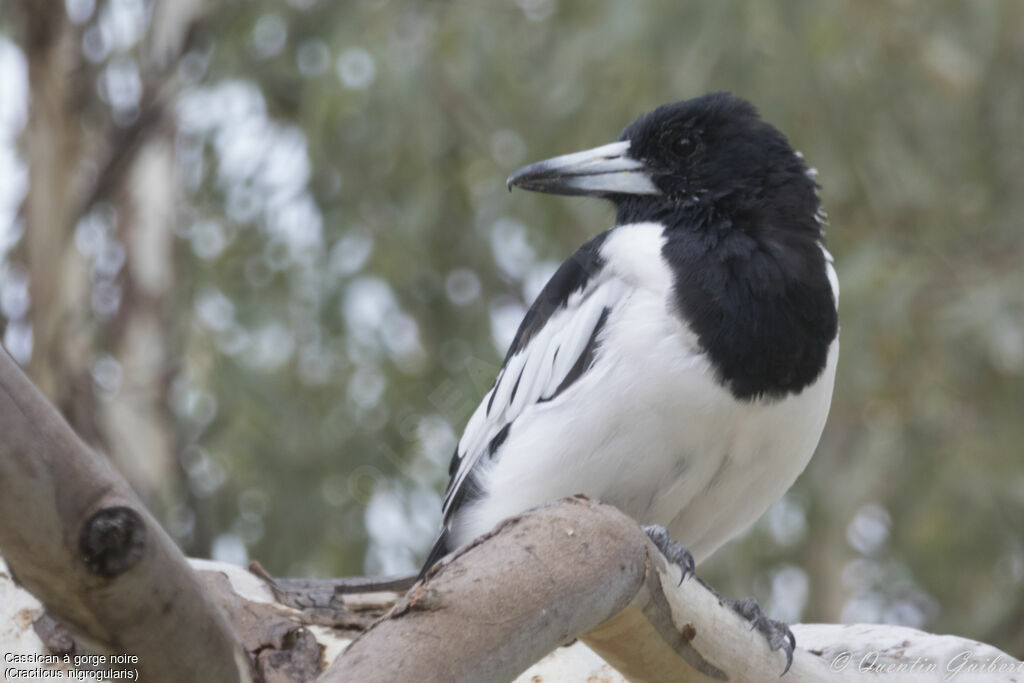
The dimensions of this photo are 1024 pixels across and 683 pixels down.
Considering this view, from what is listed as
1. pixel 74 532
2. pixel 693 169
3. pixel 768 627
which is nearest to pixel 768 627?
pixel 768 627

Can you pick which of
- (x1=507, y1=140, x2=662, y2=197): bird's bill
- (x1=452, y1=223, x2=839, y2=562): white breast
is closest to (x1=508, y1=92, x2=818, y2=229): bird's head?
(x1=507, y1=140, x2=662, y2=197): bird's bill

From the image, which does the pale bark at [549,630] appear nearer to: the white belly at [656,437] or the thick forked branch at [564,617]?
the thick forked branch at [564,617]

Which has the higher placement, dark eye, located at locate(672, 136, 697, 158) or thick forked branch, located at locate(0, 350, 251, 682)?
dark eye, located at locate(672, 136, 697, 158)

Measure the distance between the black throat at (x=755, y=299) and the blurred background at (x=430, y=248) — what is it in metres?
1.85

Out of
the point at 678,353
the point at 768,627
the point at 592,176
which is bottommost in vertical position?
the point at 768,627

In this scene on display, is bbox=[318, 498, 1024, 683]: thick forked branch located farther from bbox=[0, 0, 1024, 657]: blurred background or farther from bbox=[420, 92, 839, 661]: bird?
bbox=[0, 0, 1024, 657]: blurred background

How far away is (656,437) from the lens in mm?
1881

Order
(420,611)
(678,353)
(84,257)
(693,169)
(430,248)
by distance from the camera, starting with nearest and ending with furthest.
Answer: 1. (420,611)
2. (678,353)
3. (693,169)
4. (84,257)
5. (430,248)

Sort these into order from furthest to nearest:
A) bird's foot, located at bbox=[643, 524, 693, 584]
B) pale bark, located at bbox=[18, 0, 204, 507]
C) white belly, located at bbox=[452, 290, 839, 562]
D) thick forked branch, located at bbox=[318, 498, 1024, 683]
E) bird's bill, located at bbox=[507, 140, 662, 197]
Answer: pale bark, located at bbox=[18, 0, 204, 507] < bird's bill, located at bbox=[507, 140, 662, 197] < white belly, located at bbox=[452, 290, 839, 562] < bird's foot, located at bbox=[643, 524, 693, 584] < thick forked branch, located at bbox=[318, 498, 1024, 683]

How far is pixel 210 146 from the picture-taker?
5.00 m

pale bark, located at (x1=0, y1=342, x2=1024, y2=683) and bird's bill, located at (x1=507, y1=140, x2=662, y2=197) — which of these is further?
bird's bill, located at (x1=507, y1=140, x2=662, y2=197)

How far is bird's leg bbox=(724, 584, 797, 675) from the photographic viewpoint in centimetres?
166

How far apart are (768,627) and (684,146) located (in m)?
0.88

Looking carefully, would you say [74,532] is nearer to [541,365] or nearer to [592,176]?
[541,365]
